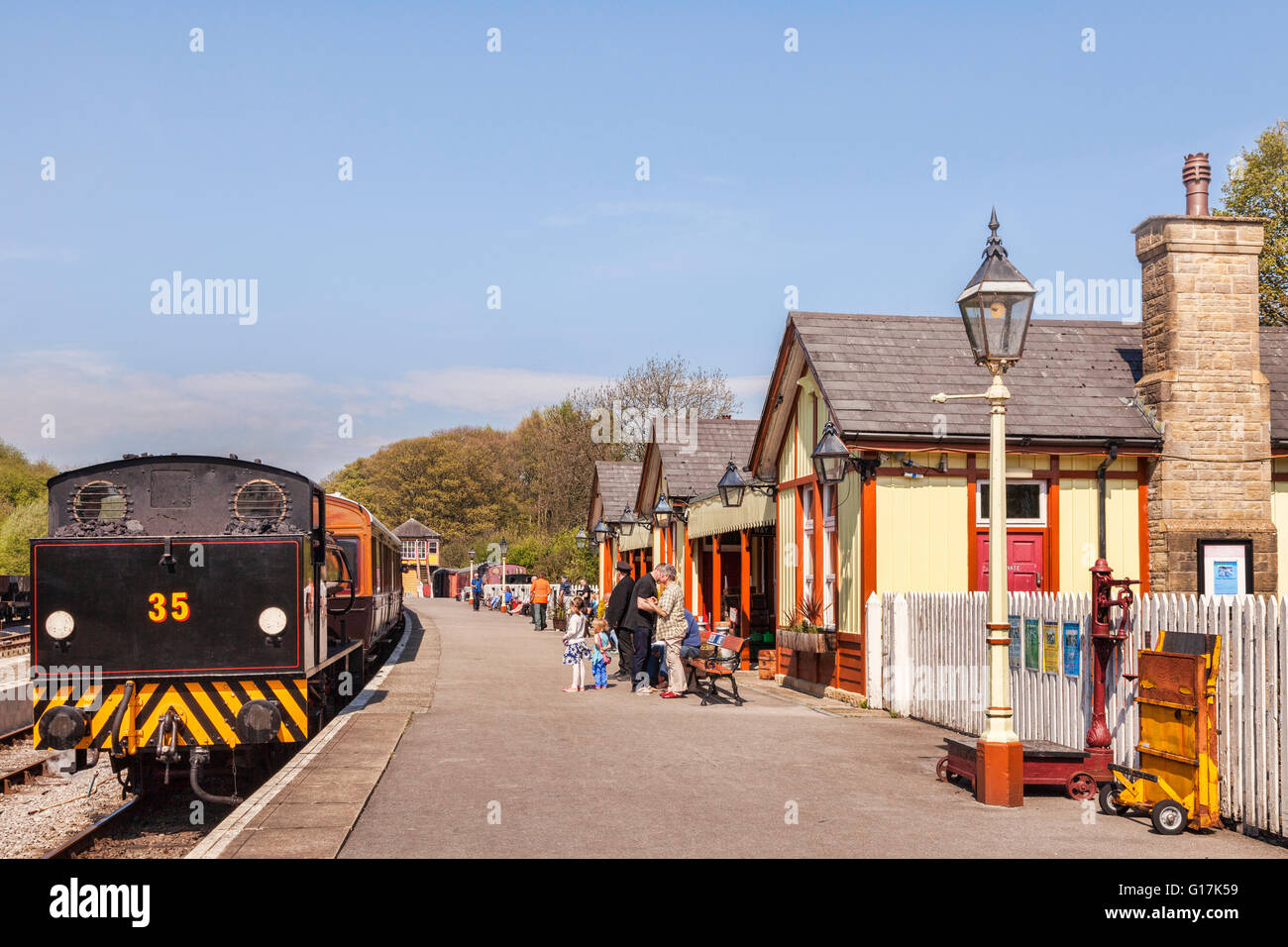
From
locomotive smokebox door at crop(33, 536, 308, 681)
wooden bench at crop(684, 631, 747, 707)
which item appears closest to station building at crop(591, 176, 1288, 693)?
wooden bench at crop(684, 631, 747, 707)

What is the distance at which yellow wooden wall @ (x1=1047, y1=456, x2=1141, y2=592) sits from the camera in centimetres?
1595

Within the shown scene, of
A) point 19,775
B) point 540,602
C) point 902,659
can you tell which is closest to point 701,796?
point 902,659

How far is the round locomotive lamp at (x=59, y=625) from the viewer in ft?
34.2

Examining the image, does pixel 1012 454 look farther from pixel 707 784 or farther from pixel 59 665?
pixel 59 665

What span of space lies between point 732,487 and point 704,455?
10976mm

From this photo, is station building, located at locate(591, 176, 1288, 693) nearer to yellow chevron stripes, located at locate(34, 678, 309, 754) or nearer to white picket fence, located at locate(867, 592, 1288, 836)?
white picket fence, located at locate(867, 592, 1288, 836)

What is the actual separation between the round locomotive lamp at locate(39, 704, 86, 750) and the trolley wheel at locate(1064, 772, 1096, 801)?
7908 mm

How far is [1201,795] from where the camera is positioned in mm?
7812

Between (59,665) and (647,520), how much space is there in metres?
24.8

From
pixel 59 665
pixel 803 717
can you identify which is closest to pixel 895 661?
pixel 803 717

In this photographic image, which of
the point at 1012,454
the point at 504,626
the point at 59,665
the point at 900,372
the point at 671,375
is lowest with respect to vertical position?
the point at 504,626

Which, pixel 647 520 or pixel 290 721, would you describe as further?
pixel 647 520

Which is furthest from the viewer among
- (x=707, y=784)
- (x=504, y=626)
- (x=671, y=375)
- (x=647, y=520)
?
(x=671, y=375)

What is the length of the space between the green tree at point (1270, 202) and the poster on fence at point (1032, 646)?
2660 cm
